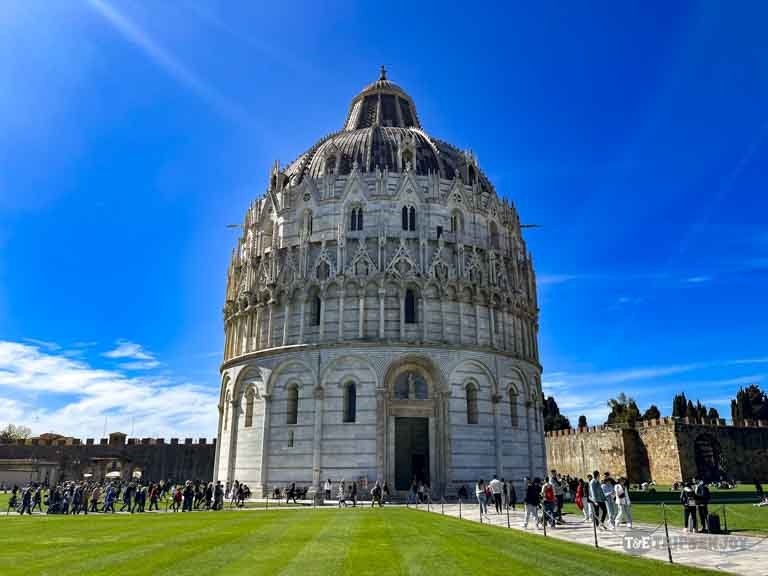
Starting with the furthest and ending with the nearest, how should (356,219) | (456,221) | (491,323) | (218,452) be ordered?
1. (218,452)
2. (456,221)
3. (356,219)
4. (491,323)

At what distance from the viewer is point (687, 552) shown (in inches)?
573

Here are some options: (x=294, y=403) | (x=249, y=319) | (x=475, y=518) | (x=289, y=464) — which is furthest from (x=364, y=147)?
(x=475, y=518)

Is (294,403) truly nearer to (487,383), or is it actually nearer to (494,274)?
(487,383)

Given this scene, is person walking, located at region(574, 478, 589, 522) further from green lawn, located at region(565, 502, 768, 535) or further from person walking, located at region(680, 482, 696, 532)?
person walking, located at region(680, 482, 696, 532)

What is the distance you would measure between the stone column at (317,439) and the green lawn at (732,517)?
1578 centimetres

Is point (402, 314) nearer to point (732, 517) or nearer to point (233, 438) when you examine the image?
point (233, 438)

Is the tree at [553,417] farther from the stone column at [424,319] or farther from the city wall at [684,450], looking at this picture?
the stone column at [424,319]

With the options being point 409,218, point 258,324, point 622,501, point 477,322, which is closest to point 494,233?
point 409,218

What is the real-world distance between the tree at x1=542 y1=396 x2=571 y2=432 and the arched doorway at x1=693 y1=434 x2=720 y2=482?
3645cm

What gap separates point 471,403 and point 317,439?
34.9 feet

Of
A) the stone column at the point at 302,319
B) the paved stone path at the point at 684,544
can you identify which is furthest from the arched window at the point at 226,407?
the paved stone path at the point at 684,544

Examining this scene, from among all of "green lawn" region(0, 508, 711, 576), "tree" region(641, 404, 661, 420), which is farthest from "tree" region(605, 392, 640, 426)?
→ "green lawn" region(0, 508, 711, 576)

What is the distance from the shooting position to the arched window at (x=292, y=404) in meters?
39.4

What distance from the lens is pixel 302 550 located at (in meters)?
14.9
